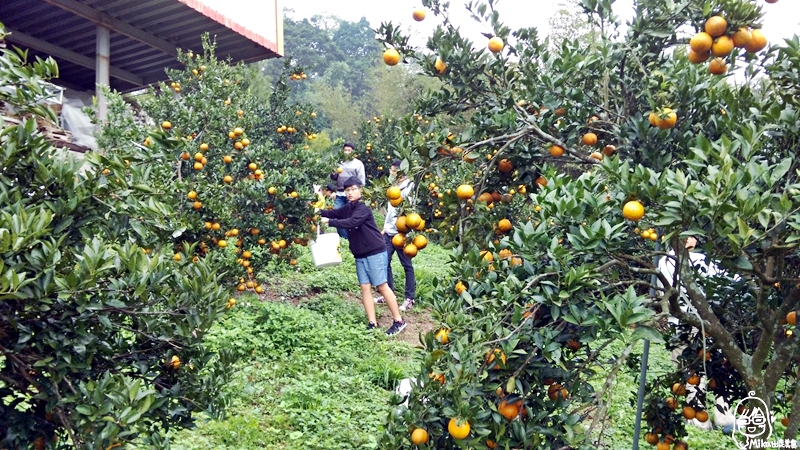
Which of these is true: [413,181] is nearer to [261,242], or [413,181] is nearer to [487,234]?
[487,234]

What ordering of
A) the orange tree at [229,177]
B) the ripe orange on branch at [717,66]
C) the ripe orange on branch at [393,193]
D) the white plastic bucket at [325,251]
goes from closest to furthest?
the ripe orange on branch at [717,66] < the ripe orange on branch at [393,193] < the orange tree at [229,177] < the white plastic bucket at [325,251]

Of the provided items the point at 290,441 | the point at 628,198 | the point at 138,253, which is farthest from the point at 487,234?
the point at 290,441

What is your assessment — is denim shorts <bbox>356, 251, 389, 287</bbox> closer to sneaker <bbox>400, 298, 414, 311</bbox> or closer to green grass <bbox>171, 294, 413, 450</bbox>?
green grass <bbox>171, 294, 413, 450</bbox>

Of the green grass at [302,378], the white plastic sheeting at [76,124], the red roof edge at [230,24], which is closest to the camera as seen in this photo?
the green grass at [302,378]

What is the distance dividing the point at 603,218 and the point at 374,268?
387 centimetres

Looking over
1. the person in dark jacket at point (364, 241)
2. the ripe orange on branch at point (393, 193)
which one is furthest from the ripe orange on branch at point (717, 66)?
the person in dark jacket at point (364, 241)

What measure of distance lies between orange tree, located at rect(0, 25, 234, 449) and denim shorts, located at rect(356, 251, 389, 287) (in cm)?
358

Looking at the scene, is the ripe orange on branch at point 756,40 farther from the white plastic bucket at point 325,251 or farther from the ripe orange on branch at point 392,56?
the white plastic bucket at point 325,251

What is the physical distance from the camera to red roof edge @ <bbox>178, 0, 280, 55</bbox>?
726cm

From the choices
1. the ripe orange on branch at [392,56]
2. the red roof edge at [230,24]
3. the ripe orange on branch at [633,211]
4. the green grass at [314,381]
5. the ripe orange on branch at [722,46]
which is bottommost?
the green grass at [314,381]

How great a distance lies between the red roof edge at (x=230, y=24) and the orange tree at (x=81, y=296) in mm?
5983

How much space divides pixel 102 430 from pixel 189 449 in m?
1.90

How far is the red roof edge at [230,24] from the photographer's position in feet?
23.8

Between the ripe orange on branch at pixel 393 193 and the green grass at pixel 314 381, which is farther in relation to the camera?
the green grass at pixel 314 381
